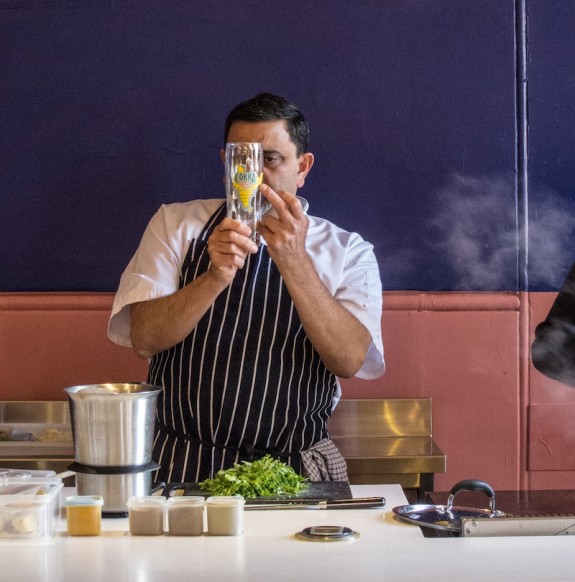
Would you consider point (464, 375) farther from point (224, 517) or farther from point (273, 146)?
point (224, 517)

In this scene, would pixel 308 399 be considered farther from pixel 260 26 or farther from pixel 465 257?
pixel 260 26

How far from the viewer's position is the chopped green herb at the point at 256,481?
199 cm

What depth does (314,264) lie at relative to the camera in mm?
2756

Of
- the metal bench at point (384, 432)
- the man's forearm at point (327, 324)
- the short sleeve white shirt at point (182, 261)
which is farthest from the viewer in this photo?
the metal bench at point (384, 432)

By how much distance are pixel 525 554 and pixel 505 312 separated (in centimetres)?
154

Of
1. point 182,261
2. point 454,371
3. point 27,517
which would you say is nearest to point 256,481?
point 27,517

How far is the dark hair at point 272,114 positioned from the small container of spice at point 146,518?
1295 mm

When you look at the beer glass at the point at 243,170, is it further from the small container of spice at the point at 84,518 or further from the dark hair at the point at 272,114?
the small container of spice at the point at 84,518

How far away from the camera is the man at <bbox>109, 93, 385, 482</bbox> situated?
98.1 inches

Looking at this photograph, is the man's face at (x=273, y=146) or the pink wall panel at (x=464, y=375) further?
the pink wall panel at (x=464, y=375)

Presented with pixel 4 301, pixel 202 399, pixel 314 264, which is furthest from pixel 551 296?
pixel 4 301

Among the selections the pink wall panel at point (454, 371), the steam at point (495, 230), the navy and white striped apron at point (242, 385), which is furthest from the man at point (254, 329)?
the steam at point (495, 230)

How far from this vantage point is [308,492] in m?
2.06

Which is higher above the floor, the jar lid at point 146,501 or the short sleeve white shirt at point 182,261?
the short sleeve white shirt at point 182,261
